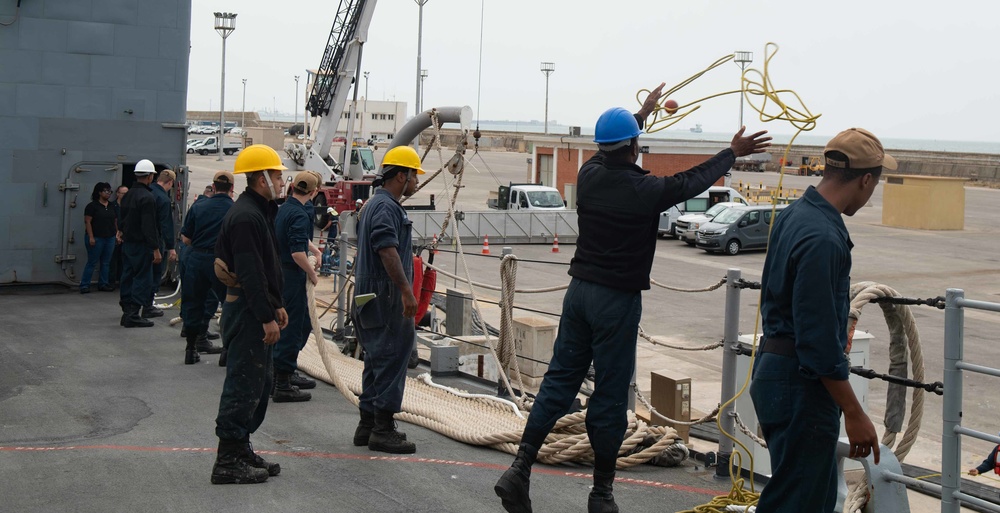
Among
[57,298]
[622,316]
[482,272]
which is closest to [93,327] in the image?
[57,298]

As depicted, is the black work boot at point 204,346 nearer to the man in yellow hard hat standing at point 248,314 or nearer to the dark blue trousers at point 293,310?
the dark blue trousers at point 293,310

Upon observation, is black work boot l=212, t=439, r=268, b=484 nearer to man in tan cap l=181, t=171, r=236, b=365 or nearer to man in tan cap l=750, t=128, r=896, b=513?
man in tan cap l=750, t=128, r=896, b=513

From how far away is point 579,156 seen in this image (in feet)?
144

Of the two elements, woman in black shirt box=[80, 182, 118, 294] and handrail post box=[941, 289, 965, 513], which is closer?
handrail post box=[941, 289, 965, 513]

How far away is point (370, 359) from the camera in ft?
22.0

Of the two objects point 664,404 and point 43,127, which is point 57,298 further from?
point 664,404

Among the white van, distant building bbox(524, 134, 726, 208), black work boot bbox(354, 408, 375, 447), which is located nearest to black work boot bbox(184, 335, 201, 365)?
black work boot bbox(354, 408, 375, 447)

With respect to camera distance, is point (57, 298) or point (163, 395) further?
point (57, 298)

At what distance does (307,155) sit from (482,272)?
42.4 feet

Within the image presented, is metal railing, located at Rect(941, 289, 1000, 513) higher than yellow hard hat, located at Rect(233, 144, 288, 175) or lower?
lower

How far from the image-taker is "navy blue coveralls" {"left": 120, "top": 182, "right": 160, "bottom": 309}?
37.8 ft

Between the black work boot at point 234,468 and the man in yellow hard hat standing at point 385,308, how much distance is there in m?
0.97

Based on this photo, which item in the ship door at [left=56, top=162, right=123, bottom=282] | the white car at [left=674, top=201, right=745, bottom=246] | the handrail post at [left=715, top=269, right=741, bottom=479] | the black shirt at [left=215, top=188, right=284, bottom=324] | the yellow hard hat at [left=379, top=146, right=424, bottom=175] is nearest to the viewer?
the black shirt at [left=215, top=188, right=284, bottom=324]

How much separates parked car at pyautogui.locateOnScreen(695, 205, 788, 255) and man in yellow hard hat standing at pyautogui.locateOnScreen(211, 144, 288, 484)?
2588cm
